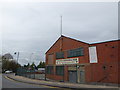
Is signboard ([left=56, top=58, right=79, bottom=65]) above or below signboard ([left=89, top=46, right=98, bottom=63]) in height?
below

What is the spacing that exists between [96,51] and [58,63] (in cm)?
1090

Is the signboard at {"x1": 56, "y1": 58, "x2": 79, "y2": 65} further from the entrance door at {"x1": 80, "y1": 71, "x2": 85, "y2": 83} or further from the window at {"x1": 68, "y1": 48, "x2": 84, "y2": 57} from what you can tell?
the entrance door at {"x1": 80, "y1": 71, "x2": 85, "y2": 83}

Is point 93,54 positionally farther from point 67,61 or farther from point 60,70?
point 60,70

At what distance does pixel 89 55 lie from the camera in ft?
83.0

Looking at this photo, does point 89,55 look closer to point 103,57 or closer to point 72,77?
point 103,57

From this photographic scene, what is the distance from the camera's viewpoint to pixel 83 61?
2631 centimetres

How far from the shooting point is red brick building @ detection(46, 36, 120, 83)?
22022 millimetres

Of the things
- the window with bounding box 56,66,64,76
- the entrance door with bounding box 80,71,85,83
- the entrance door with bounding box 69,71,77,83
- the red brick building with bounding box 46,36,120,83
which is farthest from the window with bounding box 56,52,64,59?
the entrance door with bounding box 80,71,85,83

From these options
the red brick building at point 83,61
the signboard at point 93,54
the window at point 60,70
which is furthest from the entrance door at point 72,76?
the signboard at point 93,54

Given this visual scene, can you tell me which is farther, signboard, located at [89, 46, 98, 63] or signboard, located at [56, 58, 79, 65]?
signboard, located at [56, 58, 79, 65]

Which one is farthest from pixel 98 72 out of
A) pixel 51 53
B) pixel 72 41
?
pixel 51 53

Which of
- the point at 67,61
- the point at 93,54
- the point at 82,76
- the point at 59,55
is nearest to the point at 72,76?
the point at 82,76

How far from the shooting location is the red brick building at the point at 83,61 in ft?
72.3

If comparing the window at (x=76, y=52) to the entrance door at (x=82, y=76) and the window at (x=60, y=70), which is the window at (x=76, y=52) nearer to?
the entrance door at (x=82, y=76)
